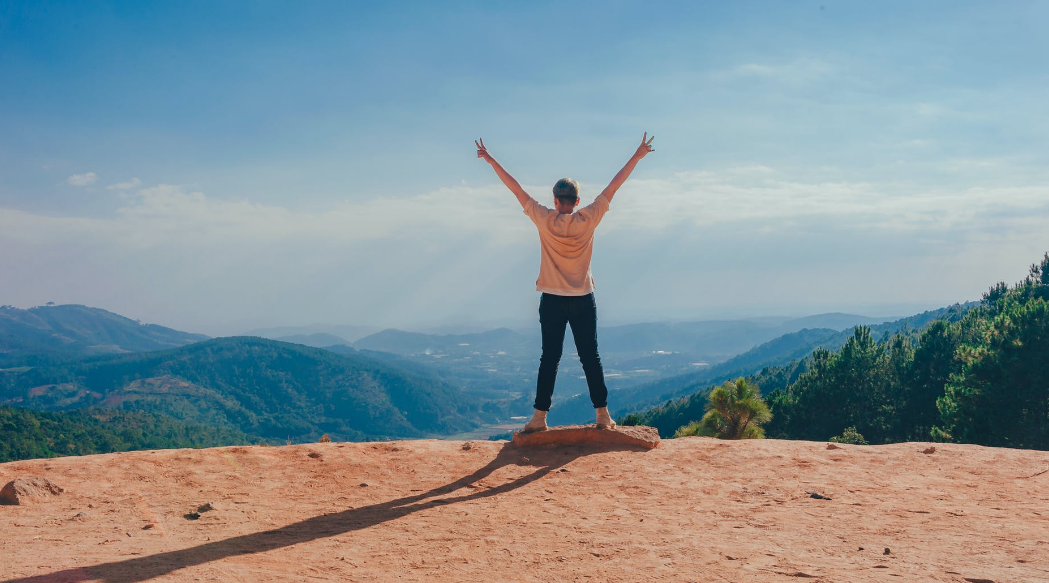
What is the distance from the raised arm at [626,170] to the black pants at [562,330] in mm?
1285

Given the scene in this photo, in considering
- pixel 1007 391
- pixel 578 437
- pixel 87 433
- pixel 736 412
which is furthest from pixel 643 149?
pixel 87 433

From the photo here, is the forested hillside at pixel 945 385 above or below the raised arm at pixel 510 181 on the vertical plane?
below

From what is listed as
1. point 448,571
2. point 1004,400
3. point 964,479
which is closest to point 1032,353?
point 1004,400

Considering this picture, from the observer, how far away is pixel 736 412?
2156 centimetres

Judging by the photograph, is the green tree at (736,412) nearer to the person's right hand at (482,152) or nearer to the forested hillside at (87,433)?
the person's right hand at (482,152)

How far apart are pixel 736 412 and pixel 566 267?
16263 mm

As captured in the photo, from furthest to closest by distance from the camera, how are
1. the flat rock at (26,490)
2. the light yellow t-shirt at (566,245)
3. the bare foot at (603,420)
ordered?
1. the bare foot at (603,420)
2. the light yellow t-shirt at (566,245)
3. the flat rock at (26,490)

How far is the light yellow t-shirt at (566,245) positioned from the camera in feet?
24.1

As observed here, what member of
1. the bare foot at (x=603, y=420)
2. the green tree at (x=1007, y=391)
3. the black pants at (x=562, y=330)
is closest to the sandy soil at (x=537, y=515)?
the bare foot at (x=603, y=420)

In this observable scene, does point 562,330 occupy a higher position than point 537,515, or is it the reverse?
point 562,330

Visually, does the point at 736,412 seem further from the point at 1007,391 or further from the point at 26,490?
the point at 26,490

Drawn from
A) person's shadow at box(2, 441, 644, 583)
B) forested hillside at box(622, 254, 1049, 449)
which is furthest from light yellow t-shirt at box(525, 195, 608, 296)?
forested hillside at box(622, 254, 1049, 449)

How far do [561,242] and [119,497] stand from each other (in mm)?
5264

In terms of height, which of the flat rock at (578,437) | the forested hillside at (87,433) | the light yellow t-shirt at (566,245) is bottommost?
the forested hillside at (87,433)
